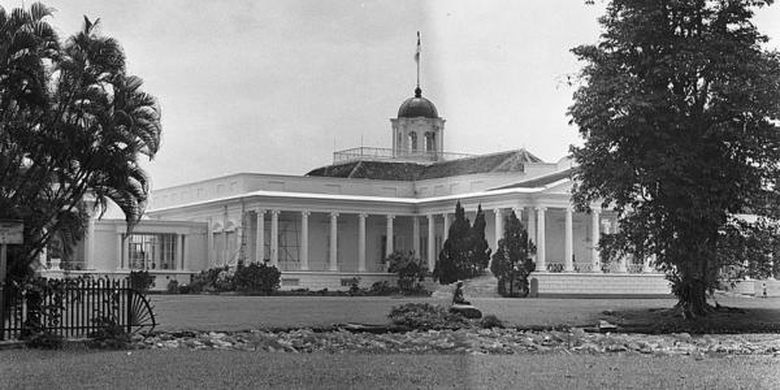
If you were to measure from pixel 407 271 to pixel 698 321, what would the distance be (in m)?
24.5

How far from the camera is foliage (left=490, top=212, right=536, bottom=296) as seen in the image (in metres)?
49.2

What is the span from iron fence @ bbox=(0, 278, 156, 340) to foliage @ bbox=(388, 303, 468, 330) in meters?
7.49

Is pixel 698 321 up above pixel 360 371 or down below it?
above

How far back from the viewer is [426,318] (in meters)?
27.8

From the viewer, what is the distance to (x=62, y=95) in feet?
76.3

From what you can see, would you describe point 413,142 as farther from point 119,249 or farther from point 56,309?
point 56,309

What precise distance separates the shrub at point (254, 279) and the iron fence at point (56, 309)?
99.4 feet

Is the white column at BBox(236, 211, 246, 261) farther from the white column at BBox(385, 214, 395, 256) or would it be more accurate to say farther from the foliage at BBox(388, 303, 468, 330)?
the foliage at BBox(388, 303, 468, 330)

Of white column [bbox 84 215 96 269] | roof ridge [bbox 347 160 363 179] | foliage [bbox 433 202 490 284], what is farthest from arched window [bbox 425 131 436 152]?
white column [bbox 84 215 96 269]

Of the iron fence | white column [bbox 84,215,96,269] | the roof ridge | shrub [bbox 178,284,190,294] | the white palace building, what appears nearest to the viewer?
the iron fence

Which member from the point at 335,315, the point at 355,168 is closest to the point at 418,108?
the point at 355,168

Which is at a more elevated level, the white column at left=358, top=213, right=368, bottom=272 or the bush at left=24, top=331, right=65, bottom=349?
the white column at left=358, top=213, right=368, bottom=272

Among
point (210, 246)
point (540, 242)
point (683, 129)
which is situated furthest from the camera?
point (210, 246)

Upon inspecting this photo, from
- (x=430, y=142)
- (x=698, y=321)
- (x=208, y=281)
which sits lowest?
(x=698, y=321)
